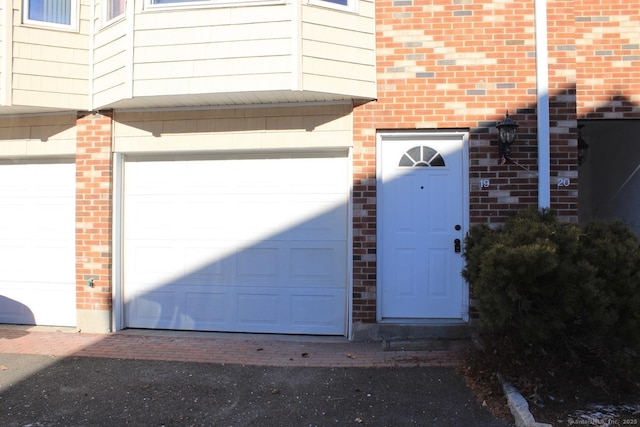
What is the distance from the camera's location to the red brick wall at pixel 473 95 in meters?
5.37

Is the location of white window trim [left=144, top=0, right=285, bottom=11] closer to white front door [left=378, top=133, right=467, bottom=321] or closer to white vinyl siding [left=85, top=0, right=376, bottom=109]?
white vinyl siding [left=85, top=0, right=376, bottom=109]

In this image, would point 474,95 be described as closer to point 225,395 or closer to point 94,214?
point 225,395

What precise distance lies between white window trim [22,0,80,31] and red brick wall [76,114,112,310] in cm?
111

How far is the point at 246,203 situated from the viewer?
5.89 meters

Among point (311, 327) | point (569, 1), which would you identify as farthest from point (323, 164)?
point (569, 1)

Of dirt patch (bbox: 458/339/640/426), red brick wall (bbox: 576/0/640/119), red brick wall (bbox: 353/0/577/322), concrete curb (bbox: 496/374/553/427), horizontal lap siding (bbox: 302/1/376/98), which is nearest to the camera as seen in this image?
concrete curb (bbox: 496/374/553/427)

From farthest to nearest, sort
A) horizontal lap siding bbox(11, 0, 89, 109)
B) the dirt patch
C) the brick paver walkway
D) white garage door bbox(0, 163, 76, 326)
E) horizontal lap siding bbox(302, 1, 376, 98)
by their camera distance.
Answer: white garage door bbox(0, 163, 76, 326)
horizontal lap siding bbox(11, 0, 89, 109)
horizontal lap siding bbox(302, 1, 376, 98)
the brick paver walkway
the dirt patch

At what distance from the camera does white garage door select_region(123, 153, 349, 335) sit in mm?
5758

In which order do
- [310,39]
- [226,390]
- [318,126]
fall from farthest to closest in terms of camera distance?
[318,126]
[310,39]
[226,390]

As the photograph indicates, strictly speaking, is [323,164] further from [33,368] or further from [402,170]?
[33,368]

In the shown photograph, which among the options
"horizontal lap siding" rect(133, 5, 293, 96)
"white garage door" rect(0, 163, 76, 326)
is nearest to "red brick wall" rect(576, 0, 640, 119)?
"horizontal lap siding" rect(133, 5, 293, 96)

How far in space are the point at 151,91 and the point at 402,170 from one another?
9.89ft

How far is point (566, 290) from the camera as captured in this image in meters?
3.58

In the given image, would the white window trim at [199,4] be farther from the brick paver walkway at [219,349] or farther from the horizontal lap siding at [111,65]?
the brick paver walkway at [219,349]
